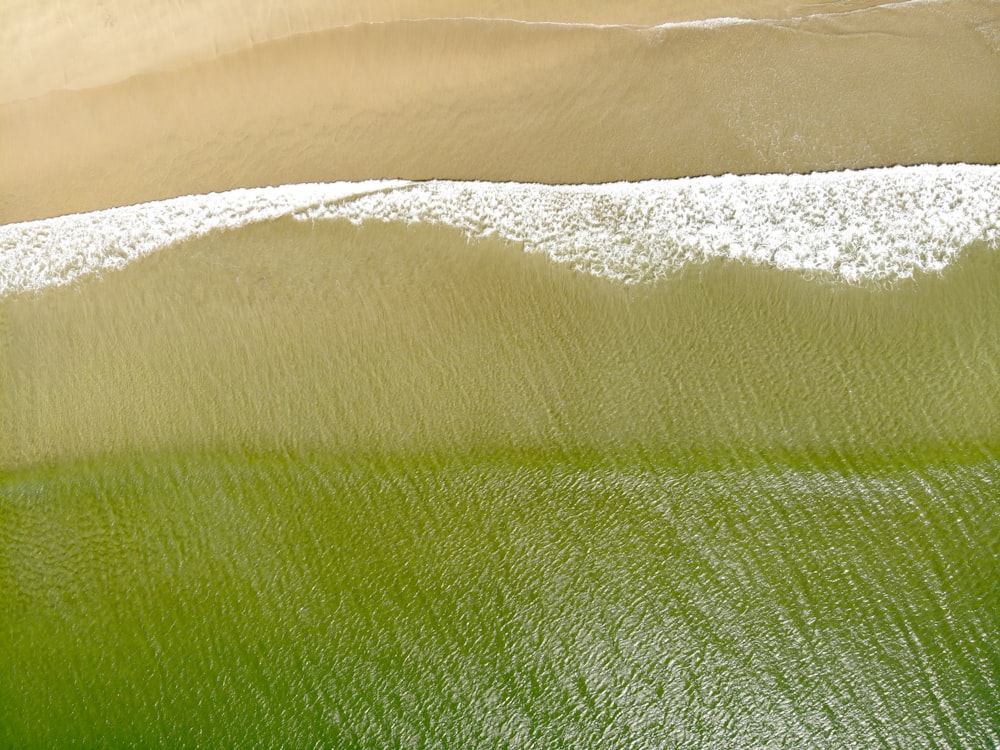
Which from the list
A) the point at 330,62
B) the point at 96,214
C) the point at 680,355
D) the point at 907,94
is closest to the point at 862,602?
the point at 680,355

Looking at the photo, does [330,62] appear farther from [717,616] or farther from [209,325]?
[717,616]

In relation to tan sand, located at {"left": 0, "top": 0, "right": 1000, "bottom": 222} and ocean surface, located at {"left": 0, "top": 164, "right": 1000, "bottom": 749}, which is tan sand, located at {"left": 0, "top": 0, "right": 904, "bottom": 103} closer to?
tan sand, located at {"left": 0, "top": 0, "right": 1000, "bottom": 222}

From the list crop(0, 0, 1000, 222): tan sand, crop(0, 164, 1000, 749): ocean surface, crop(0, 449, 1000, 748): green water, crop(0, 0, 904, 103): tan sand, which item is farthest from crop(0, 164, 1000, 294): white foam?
crop(0, 449, 1000, 748): green water

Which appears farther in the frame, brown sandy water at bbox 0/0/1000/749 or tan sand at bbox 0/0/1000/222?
tan sand at bbox 0/0/1000/222

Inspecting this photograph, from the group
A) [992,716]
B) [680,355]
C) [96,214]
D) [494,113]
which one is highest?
[494,113]

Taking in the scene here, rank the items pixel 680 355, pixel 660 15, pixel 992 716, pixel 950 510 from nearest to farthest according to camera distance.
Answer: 1. pixel 992 716
2. pixel 950 510
3. pixel 680 355
4. pixel 660 15

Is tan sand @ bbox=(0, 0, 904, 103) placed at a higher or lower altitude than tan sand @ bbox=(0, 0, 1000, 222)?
higher

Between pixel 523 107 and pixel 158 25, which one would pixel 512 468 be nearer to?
pixel 523 107
